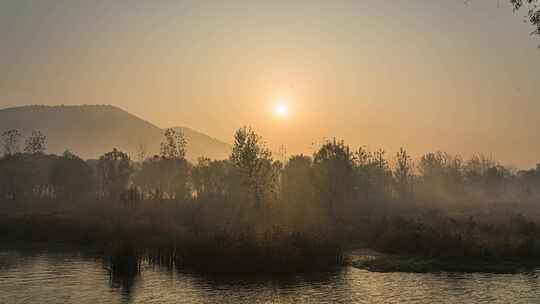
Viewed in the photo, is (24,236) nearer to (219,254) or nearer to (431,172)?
(219,254)

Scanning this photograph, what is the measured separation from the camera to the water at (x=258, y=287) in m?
34.7

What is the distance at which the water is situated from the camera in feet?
114

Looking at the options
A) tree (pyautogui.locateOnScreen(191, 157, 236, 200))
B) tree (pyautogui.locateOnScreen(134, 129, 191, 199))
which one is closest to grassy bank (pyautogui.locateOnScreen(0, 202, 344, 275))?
tree (pyautogui.locateOnScreen(134, 129, 191, 199))

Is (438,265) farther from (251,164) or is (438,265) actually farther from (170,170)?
(170,170)

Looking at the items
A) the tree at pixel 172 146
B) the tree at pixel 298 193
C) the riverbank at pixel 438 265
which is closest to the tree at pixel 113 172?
the tree at pixel 172 146

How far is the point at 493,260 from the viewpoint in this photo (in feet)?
162

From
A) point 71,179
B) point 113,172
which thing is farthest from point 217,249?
point 113,172

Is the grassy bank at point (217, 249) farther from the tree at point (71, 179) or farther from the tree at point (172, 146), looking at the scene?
the tree at point (172, 146)

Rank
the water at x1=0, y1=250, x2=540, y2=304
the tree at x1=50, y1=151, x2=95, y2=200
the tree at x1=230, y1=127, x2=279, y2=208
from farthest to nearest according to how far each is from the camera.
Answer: the tree at x1=50, y1=151, x2=95, y2=200, the tree at x1=230, y1=127, x2=279, y2=208, the water at x1=0, y1=250, x2=540, y2=304

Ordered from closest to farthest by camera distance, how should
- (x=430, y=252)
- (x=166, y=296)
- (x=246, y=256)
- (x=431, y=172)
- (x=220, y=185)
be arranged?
(x=166, y=296)
(x=246, y=256)
(x=430, y=252)
(x=220, y=185)
(x=431, y=172)

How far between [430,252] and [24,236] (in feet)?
205

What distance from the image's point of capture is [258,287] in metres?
39.0

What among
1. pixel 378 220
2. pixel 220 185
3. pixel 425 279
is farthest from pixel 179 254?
pixel 220 185

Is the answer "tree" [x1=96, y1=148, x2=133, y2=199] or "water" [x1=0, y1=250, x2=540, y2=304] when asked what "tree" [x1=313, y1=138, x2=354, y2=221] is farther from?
"tree" [x1=96, y1=148, x2=133, y2=199]
